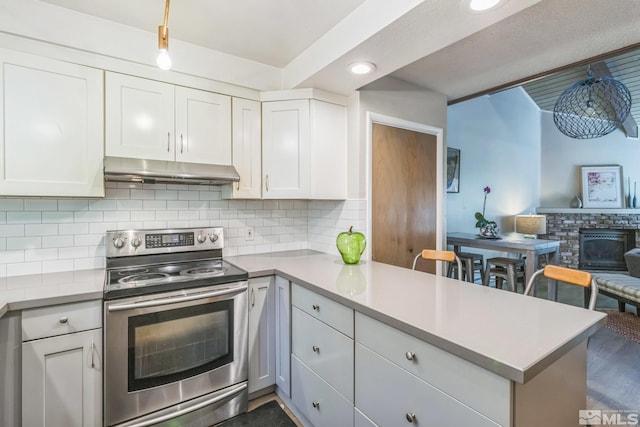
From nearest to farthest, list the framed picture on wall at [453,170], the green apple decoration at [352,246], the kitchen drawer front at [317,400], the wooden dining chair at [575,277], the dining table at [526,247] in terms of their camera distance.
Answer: the wooden dining chair at [575,277] < the kitchen drawer front at [317,400] < the green apple decoration at [352,246] < the dining table at [526,247] < the framed picture on wall at [453,170]

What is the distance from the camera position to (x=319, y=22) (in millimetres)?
1889

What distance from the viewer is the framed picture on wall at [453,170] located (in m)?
4.49

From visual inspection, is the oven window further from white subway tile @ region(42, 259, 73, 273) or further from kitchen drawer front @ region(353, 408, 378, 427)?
kitchen drawer front @ region(353, 408, 378, 427)

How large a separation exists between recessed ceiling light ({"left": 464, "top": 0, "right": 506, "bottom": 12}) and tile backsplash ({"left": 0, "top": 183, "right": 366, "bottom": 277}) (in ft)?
4.57

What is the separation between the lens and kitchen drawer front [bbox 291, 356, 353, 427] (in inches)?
58.4

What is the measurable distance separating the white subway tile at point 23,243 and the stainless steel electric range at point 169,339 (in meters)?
0.37

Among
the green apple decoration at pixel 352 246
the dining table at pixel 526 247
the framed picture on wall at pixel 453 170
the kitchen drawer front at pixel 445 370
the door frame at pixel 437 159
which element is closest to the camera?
the kitchen drawer front at pixel 445 370

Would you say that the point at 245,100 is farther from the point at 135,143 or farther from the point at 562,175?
the point at 562,175

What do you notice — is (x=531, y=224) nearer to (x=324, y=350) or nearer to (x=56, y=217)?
(x=324, y=350)

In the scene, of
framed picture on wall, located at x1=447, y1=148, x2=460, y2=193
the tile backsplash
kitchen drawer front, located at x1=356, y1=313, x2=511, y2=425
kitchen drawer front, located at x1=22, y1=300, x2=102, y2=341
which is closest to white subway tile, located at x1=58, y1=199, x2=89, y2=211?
the tile backsplash

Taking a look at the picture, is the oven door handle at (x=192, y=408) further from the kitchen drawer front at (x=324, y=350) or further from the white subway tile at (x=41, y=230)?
the white subway tile at (x=41, y=230)

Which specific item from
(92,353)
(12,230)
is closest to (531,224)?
(92,353)

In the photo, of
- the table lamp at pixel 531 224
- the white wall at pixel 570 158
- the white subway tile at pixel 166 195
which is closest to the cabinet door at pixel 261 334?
the white subway tile at pixel 166 195

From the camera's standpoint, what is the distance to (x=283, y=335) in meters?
2.02
